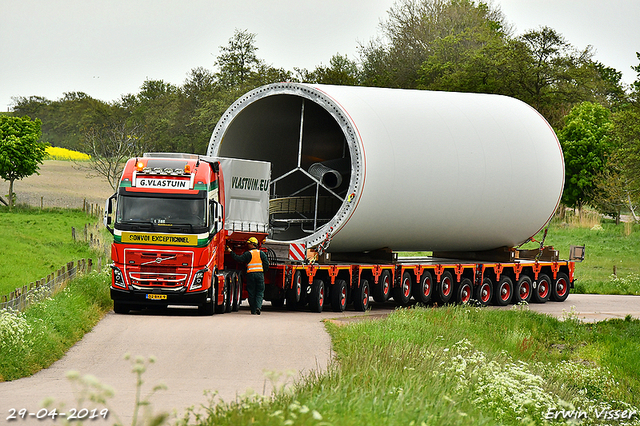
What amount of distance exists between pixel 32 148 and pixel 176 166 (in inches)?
1752

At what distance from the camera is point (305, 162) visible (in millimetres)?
25812

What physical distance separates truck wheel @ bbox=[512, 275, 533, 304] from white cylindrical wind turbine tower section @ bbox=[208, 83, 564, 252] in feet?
4.83

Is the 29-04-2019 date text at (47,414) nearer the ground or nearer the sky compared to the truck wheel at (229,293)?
nearer the ground

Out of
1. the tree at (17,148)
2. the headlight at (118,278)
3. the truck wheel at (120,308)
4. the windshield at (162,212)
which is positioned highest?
the tree at (17,148)

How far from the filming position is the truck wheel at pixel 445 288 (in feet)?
83.7

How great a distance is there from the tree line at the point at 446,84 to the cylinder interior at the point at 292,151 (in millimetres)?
19310

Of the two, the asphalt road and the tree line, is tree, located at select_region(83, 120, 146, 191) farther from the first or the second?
the asphalt road

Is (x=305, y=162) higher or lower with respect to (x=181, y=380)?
higher

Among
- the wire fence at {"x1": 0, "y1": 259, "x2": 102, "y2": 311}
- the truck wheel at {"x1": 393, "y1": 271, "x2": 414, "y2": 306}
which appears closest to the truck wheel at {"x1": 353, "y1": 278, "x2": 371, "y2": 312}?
the truck wheel at {"x1": 393, "y1": 271, "x2": 414, "y2": 306}

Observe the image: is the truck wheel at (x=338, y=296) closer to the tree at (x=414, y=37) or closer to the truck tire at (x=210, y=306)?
the truck tire at (x=210, y=306)

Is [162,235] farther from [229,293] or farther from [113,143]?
[113,143]

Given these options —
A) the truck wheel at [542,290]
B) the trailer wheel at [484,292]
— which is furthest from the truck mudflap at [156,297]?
the truck wheel at [542,290]

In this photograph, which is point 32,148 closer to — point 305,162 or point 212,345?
point 305,162

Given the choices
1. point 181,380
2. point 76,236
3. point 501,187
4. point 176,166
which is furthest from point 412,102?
point 76,236
